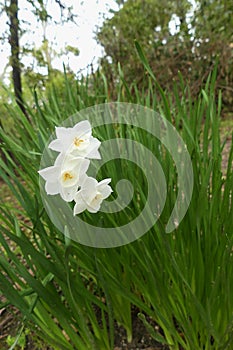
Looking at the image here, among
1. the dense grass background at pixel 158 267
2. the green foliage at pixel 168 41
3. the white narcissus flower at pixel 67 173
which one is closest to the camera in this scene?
the white narcissus flower at pixel 67 173

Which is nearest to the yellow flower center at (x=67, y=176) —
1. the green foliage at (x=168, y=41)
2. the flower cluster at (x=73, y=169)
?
the flower cluster at (x=73, y=169)

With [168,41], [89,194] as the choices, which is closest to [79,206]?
[89,194]

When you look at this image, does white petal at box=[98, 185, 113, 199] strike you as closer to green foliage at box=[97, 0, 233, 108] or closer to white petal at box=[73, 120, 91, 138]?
white petal at box=[73, 120, 91, 138]

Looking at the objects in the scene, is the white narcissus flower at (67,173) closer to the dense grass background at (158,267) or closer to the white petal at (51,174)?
the white petal at (51,174)

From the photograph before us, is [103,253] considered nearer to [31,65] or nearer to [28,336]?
[28,336]

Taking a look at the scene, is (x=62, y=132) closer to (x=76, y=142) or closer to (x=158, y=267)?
(x=76, y=142)

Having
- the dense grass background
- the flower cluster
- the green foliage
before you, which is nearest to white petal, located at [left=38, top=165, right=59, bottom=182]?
the flower cluster

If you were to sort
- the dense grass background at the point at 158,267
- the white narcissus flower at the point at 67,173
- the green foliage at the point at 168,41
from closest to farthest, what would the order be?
the white narcissus flower at the point at 67,173 → the dense grass background at the point at 158,267 → the green foliage at the point at 168,41
